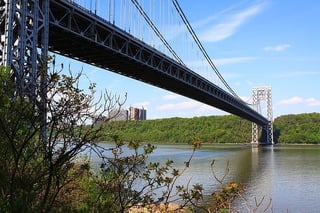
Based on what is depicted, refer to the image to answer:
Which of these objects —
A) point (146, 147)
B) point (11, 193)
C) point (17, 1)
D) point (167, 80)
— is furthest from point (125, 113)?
point (167, 80)

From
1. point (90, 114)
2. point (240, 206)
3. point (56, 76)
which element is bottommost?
point (240, 206)

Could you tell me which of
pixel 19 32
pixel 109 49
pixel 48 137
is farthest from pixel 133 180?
pixel 109 49

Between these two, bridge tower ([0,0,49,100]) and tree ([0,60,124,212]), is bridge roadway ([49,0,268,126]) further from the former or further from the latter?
tree ([0,60,124,212])

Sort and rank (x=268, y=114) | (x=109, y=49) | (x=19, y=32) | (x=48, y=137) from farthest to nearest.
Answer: (x=268, y=114), (x=109, y=49), (x=19, y=32), (x=48, y=137)

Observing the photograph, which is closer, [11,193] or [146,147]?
[11,193]

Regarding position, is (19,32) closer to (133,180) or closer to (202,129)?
(133,180)

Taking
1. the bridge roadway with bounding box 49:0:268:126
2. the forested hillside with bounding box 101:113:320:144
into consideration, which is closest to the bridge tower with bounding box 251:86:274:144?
the forested hillside with bounding box 101:113:320:144

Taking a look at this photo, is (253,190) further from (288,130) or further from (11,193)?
(288,130)

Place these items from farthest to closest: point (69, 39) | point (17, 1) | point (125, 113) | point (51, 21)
Answer: point (69, 39) → point (51, 21) → point (17, 1) → point (125, 113)
